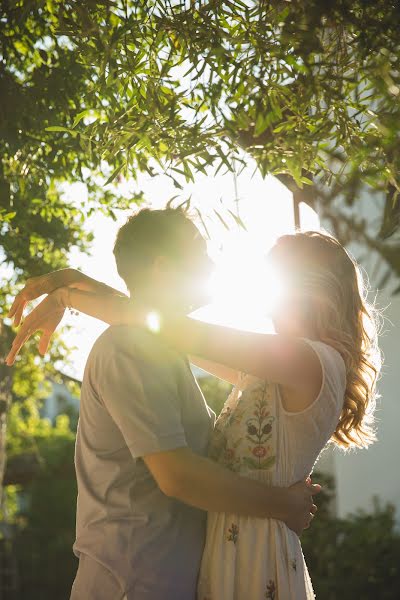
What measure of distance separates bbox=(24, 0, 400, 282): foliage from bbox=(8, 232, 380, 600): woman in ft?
0.71

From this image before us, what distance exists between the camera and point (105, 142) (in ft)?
8.53

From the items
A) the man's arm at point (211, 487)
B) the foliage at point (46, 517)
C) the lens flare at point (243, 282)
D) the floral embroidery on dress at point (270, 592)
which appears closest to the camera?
the man's arm at point (211, 487)

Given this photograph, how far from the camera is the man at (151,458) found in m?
2.12

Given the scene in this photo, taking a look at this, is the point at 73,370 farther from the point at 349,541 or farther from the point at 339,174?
the point at 339,174

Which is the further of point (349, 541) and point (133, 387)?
point (349, 541)

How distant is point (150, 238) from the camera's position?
2.34 meters

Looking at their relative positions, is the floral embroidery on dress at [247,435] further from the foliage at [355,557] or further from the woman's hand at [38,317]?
the foliage at [355,557]

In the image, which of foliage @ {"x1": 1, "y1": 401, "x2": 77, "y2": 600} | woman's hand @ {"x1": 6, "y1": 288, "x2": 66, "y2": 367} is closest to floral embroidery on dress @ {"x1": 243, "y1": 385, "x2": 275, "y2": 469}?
woman's hand @ {"x1": 6, "y1": 288, "x2": 66, "y2": 367}

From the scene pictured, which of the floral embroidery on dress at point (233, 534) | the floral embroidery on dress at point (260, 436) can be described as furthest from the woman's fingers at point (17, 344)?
the floral embroidery on dress at point (233, 534)

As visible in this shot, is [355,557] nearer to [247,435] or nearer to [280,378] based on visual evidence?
[247,435]

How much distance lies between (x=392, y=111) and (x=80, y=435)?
130cm

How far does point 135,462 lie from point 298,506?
49 cm

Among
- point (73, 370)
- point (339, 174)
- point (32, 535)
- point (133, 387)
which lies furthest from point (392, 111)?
point (32, 535)

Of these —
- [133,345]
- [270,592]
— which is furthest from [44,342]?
[270,592]
